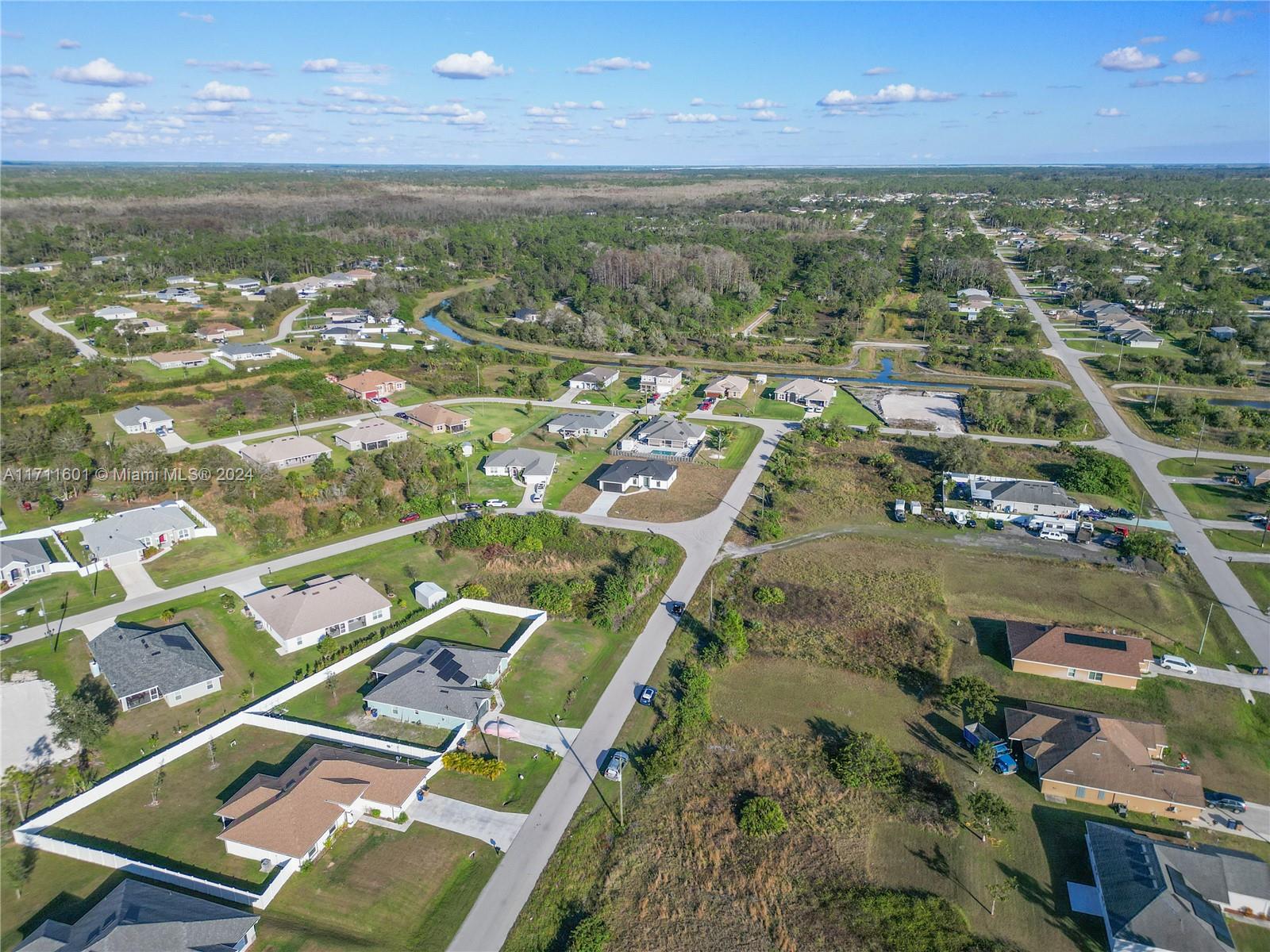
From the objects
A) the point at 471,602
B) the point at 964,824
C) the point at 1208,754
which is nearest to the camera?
the point at 964,824

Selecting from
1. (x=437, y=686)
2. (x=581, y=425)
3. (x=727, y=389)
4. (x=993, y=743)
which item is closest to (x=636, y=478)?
(x=581, y=425)

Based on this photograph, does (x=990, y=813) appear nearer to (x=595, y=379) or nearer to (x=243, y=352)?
(x=595, y=379)

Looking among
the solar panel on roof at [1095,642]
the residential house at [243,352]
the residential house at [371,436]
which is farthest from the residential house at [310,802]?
the residential house at [243,352]

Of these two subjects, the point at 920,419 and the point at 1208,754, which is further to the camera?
the point at 920,419

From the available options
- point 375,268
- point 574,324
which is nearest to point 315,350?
point 574,324

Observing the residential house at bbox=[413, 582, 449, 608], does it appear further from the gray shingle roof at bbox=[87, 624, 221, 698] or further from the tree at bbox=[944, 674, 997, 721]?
the tree at bbox=[944, 674, 997, 721]

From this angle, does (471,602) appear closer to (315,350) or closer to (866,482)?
(866,482)

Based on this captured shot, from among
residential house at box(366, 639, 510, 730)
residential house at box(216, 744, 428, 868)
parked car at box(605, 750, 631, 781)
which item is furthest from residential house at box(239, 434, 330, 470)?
parked car at box(605, 750, 631, 781)
